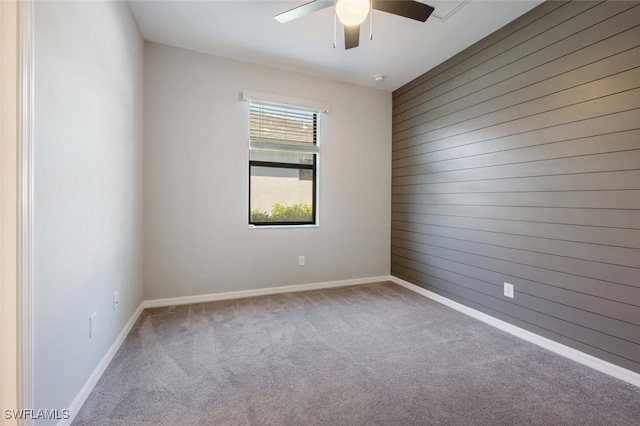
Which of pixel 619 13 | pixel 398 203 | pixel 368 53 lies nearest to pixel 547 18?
pixel 619 13

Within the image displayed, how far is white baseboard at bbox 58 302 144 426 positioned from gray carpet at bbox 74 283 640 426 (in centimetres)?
3

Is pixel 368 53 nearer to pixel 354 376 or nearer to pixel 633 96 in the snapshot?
pixel 633 96

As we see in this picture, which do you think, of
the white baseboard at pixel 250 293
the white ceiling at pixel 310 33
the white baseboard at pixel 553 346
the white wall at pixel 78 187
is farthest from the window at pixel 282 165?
the white baseboard at pixel 553 346

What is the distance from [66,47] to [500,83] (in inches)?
122

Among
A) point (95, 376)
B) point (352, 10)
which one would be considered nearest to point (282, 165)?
→ point (352, 10)

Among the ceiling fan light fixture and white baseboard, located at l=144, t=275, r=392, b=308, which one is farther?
white baseboard, located at l=144, t=275, r=392, b=308

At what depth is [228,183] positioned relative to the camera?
10.1 ft

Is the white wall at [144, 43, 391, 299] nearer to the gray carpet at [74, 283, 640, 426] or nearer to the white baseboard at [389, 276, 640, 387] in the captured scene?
the gray carpet at [74, 283, 640, 426]

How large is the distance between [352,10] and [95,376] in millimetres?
2669

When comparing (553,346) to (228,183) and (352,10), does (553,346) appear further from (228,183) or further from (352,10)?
(228,183)

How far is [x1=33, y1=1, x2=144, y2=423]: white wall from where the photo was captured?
1.16m

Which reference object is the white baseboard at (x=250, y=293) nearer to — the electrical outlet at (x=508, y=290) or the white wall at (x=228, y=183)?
the white wall at (x=228, y=183)

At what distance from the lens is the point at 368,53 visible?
2928 mm

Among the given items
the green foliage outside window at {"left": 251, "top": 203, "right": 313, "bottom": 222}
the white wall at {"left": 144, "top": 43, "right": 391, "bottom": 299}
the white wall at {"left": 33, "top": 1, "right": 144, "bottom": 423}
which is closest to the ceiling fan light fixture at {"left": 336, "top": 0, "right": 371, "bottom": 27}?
the white wall at {"left": 33, "top": 1, "right": 144, "bottom": 423}
